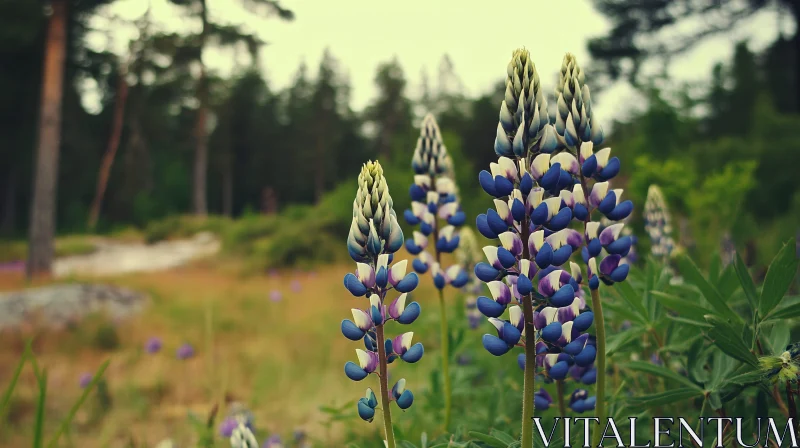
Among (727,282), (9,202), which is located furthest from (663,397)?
(9,202)

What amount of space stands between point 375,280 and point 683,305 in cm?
79

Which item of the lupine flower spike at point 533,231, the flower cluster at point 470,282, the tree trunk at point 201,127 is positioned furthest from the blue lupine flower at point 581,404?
the tree trunk at point 201,127

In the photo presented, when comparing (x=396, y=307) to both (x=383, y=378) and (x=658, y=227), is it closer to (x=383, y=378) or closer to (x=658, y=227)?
(x=383, y=378)

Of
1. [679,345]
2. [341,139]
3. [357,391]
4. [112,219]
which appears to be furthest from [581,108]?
[341,139]

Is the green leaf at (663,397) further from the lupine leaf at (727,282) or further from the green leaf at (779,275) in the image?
the lupine leaf at (727,282)

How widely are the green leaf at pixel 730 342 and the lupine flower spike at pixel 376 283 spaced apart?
0.64 meters

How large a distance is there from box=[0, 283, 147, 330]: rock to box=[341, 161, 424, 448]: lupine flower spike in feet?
23.4

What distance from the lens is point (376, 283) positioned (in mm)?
1146

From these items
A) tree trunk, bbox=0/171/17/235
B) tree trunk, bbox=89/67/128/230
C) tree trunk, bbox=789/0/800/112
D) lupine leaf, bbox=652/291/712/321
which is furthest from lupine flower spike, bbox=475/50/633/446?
tree trunk, bbox=0/171/17/235

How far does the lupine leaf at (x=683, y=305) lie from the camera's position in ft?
4.37

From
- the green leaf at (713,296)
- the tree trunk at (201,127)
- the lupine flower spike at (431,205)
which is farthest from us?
the tree trunk at (201,127)

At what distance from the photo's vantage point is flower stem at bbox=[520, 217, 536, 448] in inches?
41.4

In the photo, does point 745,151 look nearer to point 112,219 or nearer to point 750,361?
point 750,361

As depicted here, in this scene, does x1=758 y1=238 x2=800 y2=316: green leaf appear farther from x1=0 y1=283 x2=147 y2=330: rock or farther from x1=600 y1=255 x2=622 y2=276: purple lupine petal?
x1=0 y1=283 x2=147 y2=330: rock
